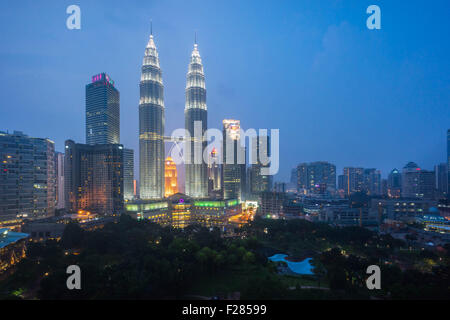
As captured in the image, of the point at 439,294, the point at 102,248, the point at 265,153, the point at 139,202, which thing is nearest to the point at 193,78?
the point at 265,153

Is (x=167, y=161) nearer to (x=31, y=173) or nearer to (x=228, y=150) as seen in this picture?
(x=228, y=150)

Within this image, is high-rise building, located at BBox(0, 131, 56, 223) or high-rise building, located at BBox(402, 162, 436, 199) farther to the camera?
high-rise building, located at BBox(402, 162, 436, 199)

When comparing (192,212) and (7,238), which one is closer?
(7,238)

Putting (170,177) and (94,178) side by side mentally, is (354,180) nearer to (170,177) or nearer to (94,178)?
(170,177)

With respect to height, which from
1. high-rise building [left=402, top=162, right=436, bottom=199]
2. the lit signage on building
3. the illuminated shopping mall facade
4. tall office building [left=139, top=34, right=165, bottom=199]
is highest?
the lit signage on building

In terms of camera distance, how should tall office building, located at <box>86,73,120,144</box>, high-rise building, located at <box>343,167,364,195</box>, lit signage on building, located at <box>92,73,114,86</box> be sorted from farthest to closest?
high-rise building, located at <box>343,167,364,195</box> → lit signage on building, located at <box>92,73,114,86</box> → tall office building, located at <box>86,73,120,144</box>

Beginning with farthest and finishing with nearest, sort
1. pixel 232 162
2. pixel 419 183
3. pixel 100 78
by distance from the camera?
pixel 232 162 < pixel 100 78 < pixel 419 183

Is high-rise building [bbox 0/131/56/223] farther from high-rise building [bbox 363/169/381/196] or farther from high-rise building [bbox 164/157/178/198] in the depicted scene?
high-rise building [bbox 363/169/381/196]

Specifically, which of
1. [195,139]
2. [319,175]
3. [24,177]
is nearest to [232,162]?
[195,139]

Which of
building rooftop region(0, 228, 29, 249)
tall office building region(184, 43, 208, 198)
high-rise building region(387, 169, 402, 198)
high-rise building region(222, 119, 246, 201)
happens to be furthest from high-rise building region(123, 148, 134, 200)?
high-rise building region(387, 169, 402, 198)
